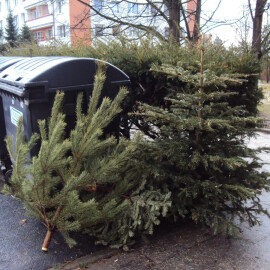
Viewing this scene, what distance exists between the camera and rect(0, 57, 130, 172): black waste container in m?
3.13

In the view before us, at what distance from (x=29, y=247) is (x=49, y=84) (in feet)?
5.21

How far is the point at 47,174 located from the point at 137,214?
35.7 inches

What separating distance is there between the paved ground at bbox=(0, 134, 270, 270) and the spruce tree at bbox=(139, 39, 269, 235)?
25 cm

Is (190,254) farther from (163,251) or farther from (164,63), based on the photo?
(164,63)

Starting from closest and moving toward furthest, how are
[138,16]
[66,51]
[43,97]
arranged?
[43,97], [66,51], [138,16]

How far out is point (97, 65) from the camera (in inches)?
134

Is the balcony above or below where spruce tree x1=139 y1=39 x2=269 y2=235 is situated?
above

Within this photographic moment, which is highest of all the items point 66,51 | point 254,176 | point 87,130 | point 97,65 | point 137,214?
point 66,51

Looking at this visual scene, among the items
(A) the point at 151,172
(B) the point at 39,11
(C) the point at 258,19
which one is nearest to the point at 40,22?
(B) the point at 39,11

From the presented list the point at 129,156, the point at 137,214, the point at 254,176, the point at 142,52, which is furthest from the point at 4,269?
the point at 142,52

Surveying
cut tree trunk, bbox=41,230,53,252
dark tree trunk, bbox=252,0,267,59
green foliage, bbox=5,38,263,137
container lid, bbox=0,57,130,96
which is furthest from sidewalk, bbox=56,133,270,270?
dark tree trunk, bbox=252,0,267,59

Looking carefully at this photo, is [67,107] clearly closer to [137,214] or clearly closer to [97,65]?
[97,65]

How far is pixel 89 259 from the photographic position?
2.85 metres

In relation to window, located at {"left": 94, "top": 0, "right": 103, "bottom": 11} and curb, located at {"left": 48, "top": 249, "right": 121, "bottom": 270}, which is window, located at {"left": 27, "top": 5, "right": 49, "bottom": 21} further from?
curb, located at {"left": 48, "top": 249, "right": 121, "bottom": 270}
